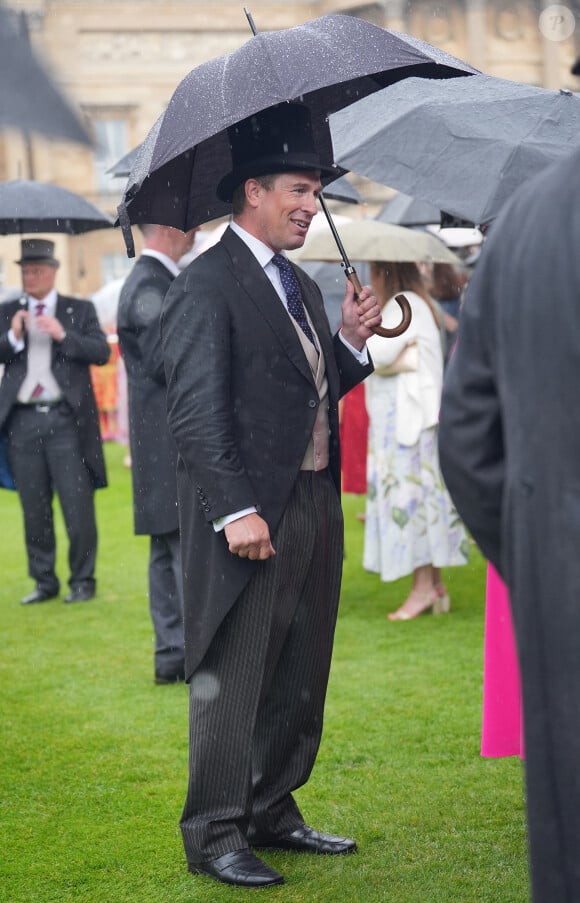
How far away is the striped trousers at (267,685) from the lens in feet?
12.9

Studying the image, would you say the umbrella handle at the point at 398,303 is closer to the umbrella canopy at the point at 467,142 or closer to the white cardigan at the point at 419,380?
the umbrella canopy at the point at 467,142

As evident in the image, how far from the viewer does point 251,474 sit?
3.88 metres

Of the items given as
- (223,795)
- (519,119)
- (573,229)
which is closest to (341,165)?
(519,119)

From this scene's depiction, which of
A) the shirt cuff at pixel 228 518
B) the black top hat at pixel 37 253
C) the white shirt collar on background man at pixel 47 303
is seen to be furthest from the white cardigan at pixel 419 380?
the shirt cuff at pixel 228 518

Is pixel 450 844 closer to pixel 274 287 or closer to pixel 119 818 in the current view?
pixel 119 818

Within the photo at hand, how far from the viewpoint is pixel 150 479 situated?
6.32 metres

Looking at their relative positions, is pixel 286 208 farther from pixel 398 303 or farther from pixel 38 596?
pixel 38 596

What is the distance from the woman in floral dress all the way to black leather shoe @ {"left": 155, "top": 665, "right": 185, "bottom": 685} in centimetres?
166

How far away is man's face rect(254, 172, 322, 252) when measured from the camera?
392cm

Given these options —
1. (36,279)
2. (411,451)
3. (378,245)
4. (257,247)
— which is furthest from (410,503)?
(257,247)

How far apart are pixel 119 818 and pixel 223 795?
85cm

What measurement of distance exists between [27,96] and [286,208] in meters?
2.23

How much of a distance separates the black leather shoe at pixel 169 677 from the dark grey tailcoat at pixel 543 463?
427 centimetres

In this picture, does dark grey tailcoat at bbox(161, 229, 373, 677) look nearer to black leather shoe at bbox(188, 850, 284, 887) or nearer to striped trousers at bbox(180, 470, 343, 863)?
striped trousers at bbox(180, 470, 343, 863)
